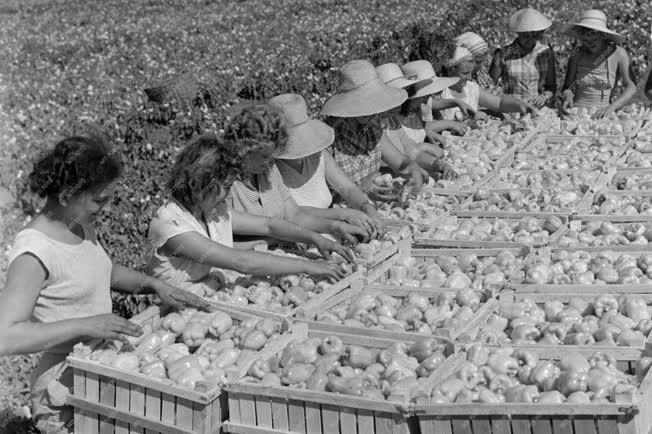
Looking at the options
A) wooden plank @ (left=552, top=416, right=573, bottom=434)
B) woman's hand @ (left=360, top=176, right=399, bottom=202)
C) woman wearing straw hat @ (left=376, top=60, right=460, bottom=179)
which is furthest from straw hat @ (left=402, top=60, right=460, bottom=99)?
wooden plank @ (left=552, top=416, right=573, bottom=434)

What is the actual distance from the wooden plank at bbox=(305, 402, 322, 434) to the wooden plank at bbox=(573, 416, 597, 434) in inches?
31.6

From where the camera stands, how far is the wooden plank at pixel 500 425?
2799mm

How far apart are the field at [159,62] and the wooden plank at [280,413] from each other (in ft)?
3.55

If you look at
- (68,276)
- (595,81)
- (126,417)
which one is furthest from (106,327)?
(595,81)

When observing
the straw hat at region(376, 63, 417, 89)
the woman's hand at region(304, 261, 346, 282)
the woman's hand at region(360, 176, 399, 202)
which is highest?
the woman's hand at region(304, 261, 346, 282)

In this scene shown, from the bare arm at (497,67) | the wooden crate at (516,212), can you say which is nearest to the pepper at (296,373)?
the wooden crate at (516,212)

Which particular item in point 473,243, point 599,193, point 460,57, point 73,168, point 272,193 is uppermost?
point 73,168

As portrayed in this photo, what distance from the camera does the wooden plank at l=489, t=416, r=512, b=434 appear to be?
2799mm

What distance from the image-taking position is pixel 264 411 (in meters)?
3.06

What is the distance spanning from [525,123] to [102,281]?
463 cm

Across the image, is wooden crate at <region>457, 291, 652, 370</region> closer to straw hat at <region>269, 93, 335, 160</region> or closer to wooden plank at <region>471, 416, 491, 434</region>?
wooden plank at <region>471, 416, 491, 434</region>

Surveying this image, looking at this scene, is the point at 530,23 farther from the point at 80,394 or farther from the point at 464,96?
the point at 80,394

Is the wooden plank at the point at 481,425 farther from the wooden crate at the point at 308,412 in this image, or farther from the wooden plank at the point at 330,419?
the wooden plank at the point at 330,419

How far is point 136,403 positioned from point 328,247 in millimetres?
1428
